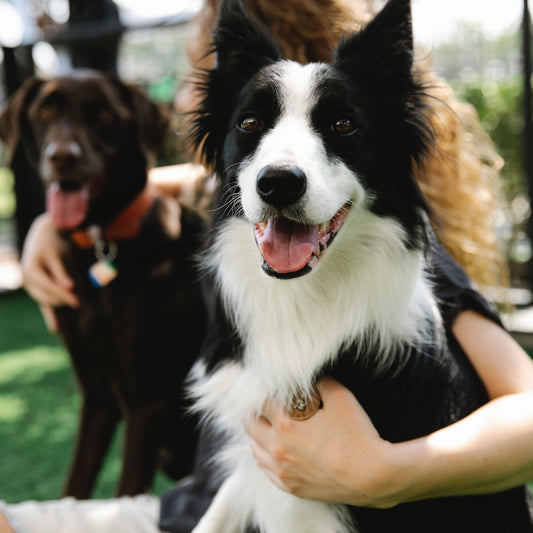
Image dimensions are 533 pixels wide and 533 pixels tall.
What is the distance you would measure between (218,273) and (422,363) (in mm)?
534

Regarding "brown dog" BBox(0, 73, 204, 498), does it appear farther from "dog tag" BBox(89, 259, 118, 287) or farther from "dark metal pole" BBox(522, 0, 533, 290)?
"dark metal pole" BBox(522, 0, 533, 290)

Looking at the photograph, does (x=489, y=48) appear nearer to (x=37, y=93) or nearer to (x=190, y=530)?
(x=37, y=93)

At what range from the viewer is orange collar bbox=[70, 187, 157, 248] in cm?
254

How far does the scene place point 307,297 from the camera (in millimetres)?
1542

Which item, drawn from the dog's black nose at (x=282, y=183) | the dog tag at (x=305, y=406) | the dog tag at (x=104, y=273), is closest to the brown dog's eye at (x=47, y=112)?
the dog tag at (x=104, y=273)

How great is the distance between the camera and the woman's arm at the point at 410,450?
1314mm

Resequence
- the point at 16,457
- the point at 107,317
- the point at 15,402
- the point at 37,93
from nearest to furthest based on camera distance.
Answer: the point at 107,317, the point at 37,93, the point at 16,457, the point at 15,402

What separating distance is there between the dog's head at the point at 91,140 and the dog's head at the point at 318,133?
1.05 meters

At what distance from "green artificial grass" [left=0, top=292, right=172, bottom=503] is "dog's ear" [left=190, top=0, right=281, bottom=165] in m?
1.86

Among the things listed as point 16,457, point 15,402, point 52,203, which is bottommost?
point 15,402

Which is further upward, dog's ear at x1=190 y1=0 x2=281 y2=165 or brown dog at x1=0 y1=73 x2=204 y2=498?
dog's ear at x1=190 y1=0 x2=281 y2=165

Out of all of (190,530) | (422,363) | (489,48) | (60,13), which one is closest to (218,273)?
(422,363)

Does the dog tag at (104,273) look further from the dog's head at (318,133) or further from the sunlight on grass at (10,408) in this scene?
the sunlight on grass at (10,408)

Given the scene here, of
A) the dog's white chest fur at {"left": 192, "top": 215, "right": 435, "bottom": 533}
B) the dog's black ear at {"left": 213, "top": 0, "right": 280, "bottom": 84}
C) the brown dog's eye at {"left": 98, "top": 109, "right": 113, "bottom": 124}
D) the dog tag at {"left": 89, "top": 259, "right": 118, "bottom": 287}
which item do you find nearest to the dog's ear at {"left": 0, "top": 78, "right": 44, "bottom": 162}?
the brown dog's eye at {"left": 98, "top": 109, "right": 113, "bottom": 124}
